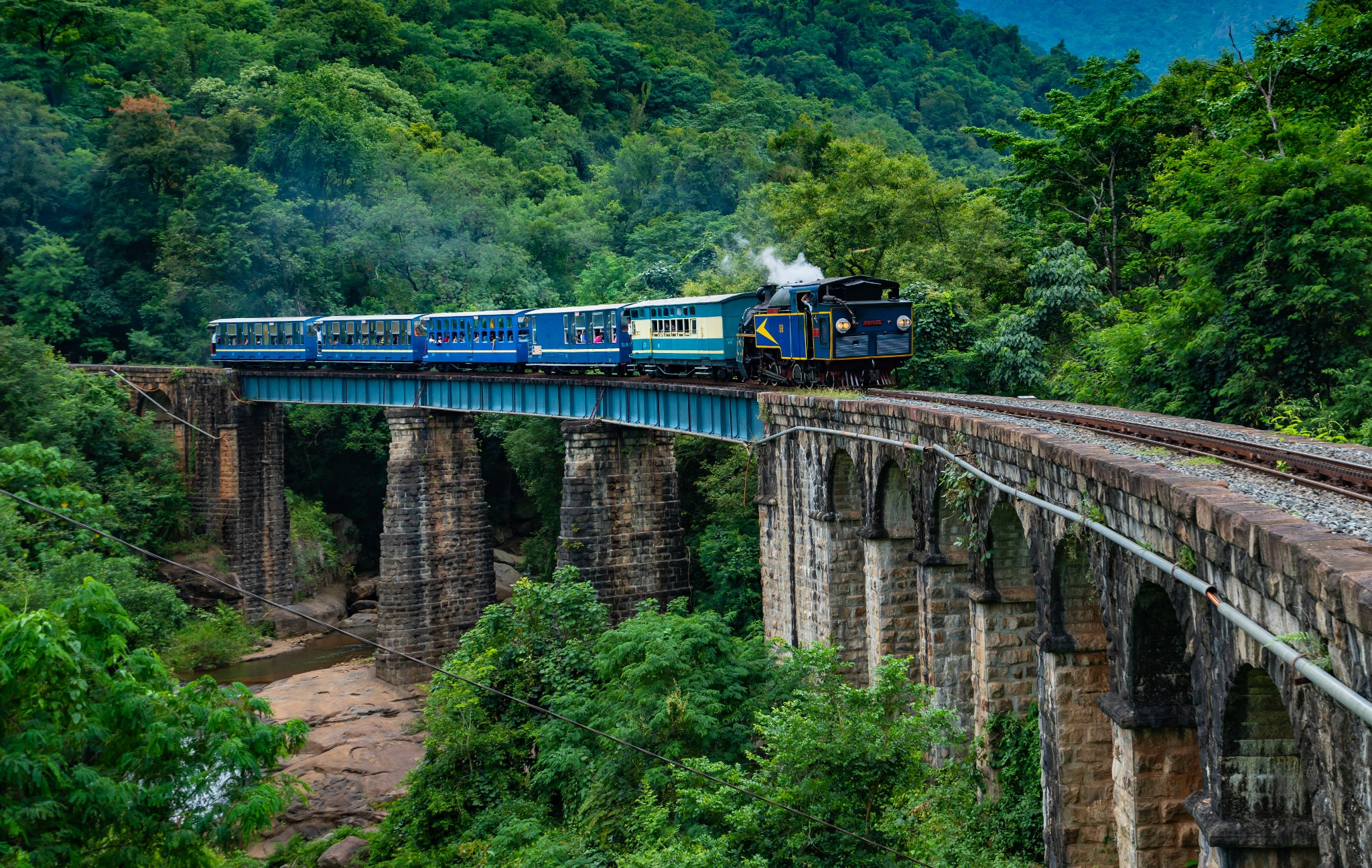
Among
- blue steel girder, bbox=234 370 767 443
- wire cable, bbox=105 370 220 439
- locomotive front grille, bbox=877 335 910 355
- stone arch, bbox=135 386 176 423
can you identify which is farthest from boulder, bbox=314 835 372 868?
stone arch, bbox=135 386 176 423

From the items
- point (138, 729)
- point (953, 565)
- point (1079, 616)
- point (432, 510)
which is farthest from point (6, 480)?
point (1079, 616)

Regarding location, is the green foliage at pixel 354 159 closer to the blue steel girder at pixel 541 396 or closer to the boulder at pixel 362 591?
the blue steel girder at pixel 541 396

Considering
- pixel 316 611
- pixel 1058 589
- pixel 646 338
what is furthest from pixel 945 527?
pixel 316 611

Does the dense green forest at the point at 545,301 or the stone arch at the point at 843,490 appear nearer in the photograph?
the dense green forest at the point at 545,301

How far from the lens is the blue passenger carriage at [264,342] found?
41.0 m

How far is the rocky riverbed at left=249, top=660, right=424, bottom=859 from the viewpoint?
82.3 ft

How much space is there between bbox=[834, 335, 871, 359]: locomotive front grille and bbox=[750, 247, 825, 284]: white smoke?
7.09 metres

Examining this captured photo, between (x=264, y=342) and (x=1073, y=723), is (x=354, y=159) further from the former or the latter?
(x=1073, y=723)

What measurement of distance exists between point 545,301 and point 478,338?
869 inches

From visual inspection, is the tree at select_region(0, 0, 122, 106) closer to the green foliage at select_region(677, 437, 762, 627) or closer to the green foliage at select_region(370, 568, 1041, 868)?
the green foliage at select_region(677, 437, 762, 627)

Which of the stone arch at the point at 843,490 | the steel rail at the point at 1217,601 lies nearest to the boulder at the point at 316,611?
the stone arch at the point at 843,490

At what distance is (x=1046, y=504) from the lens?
11.2 m

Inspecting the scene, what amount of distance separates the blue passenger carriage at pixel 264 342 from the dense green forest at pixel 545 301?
14.0 feet

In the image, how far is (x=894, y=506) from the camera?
60.2 ft
